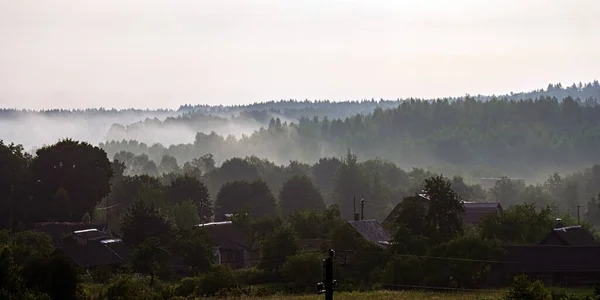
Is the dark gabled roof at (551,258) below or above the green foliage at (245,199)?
below

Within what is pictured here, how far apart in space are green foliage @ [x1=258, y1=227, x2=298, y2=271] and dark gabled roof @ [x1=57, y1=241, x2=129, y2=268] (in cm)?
1189

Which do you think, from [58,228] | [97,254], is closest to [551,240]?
[97,254]

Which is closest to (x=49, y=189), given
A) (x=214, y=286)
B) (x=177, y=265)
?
(x=177, y=265)

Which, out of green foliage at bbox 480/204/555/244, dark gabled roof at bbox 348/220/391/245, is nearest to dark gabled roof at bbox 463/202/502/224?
green foliage at bbox 480/204/555/244

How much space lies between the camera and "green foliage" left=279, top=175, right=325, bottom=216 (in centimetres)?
11431

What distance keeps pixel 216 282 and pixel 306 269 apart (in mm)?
5853

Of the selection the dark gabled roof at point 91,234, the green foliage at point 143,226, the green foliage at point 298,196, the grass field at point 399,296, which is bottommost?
the grass field at point 399,296

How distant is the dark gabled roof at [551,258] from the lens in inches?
2260

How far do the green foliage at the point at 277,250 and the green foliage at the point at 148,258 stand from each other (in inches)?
261

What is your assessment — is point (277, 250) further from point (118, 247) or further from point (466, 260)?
point (118, 247)

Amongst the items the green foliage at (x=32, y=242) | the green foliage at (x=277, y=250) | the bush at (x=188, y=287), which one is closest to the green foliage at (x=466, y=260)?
the green foliage at (x=277, y=250)

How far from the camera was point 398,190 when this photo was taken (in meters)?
137

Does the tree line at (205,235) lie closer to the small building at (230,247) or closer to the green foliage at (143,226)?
the green foliage at (143,226)

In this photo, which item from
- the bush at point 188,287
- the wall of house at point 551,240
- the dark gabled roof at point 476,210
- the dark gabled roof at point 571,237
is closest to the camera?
the bush at point 188,287
